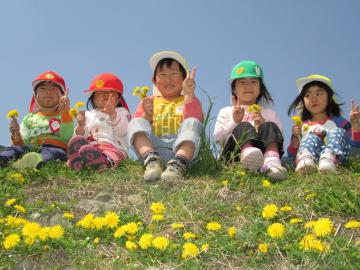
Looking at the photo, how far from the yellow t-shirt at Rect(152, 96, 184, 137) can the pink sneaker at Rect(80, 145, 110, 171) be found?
731 mm

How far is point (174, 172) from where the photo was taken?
454 centimetres

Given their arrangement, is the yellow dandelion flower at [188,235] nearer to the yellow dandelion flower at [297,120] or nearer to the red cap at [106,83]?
the yellow dandelion flower at [297,120]

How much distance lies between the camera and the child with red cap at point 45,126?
18.5 ft

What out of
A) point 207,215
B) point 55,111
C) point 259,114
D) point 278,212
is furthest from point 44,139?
point 278,212

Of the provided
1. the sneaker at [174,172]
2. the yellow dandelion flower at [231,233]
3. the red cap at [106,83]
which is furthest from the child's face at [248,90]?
the yellow dandelion flower at [231,233]

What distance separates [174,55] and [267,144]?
163cm

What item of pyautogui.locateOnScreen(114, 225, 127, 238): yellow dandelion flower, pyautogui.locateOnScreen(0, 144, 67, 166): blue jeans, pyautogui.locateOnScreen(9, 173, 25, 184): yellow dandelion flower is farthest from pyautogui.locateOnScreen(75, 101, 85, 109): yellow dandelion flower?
pyautogui.locateOnScreen(114, 225, 127, 238): yellow dandelion flower

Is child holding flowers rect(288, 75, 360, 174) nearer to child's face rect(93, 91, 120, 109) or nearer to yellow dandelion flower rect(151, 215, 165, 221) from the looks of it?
yellow dandelion flower rect(151, 215, 165, 221)

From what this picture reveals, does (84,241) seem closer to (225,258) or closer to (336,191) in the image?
(225,258)

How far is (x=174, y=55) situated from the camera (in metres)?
5.75

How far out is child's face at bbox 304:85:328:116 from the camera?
5848 millimetres

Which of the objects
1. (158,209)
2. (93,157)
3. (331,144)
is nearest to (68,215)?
(158,209)

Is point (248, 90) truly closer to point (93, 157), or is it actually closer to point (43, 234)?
point (93, 157)

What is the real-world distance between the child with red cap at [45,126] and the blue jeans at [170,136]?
100 centimetres
